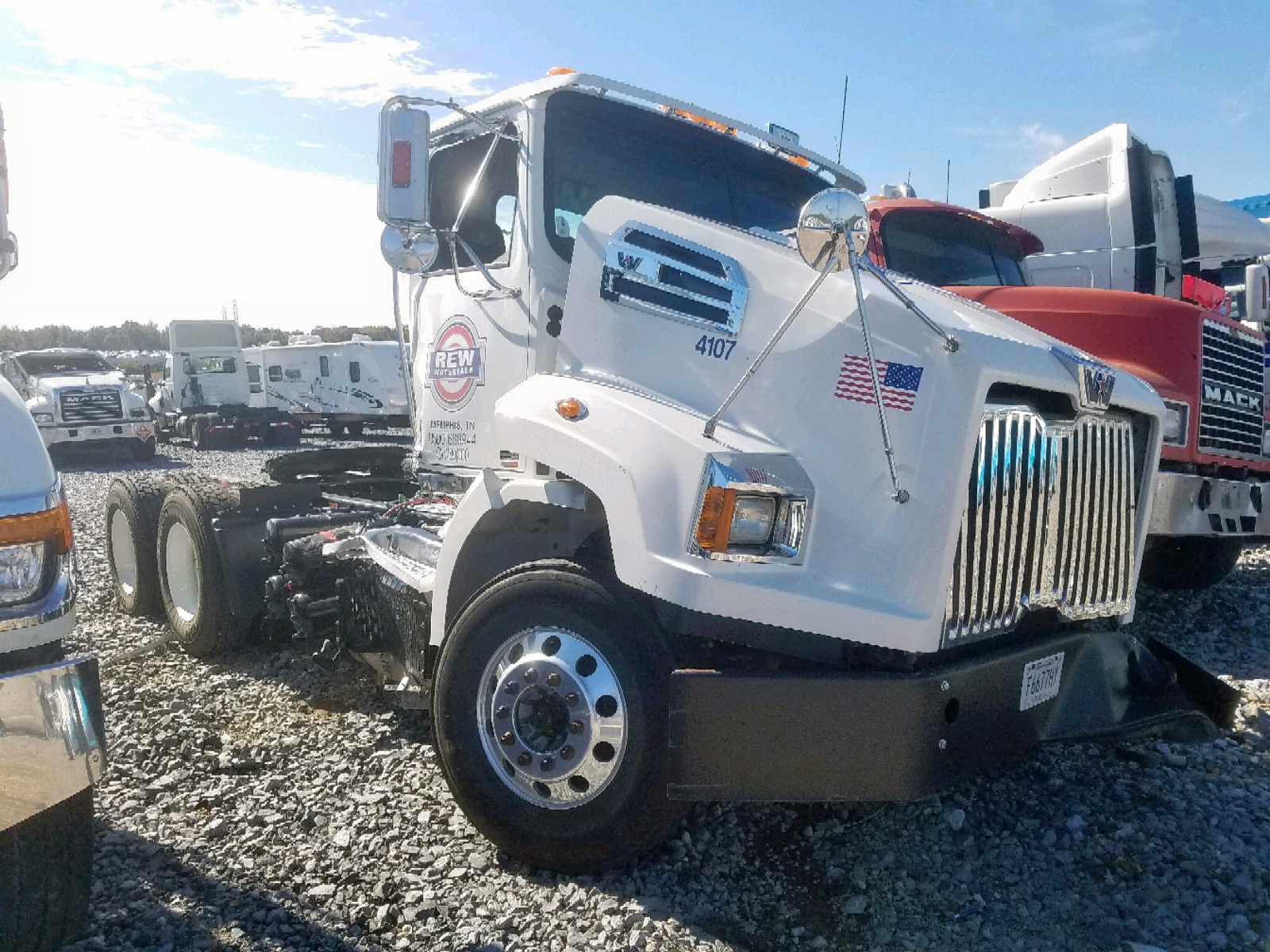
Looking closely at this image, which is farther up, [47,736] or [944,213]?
[944,213]

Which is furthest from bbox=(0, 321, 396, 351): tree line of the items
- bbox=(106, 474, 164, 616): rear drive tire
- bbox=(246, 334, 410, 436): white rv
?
bbox=(106, 474, 164, 616): rear drive tire

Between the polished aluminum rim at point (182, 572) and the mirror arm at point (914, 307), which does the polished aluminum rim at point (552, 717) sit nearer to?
the mirror arm at point (914, 307)

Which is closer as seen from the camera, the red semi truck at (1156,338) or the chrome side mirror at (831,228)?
the chrome side mirror at (831,228)

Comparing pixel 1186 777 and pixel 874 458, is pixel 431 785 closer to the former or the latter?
pixel 874 458

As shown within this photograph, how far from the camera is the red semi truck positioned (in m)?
5.90

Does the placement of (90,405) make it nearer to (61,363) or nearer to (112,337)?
(61,363)

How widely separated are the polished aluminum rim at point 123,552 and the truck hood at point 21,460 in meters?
4.28

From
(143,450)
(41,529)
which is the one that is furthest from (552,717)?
(143,450)

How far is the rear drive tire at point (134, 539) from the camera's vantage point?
6.51 m

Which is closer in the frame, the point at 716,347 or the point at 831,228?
the point at 831,228

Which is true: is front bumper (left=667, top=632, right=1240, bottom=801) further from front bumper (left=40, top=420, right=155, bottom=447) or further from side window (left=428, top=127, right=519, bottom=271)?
front bumper (left=40, top=420, right=155, bottom=447)

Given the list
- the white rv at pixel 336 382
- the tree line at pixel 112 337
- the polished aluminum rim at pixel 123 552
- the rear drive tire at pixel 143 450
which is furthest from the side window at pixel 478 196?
the tree line at pixel 112 337

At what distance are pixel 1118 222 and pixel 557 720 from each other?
262 inches

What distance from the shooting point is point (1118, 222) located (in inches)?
311
